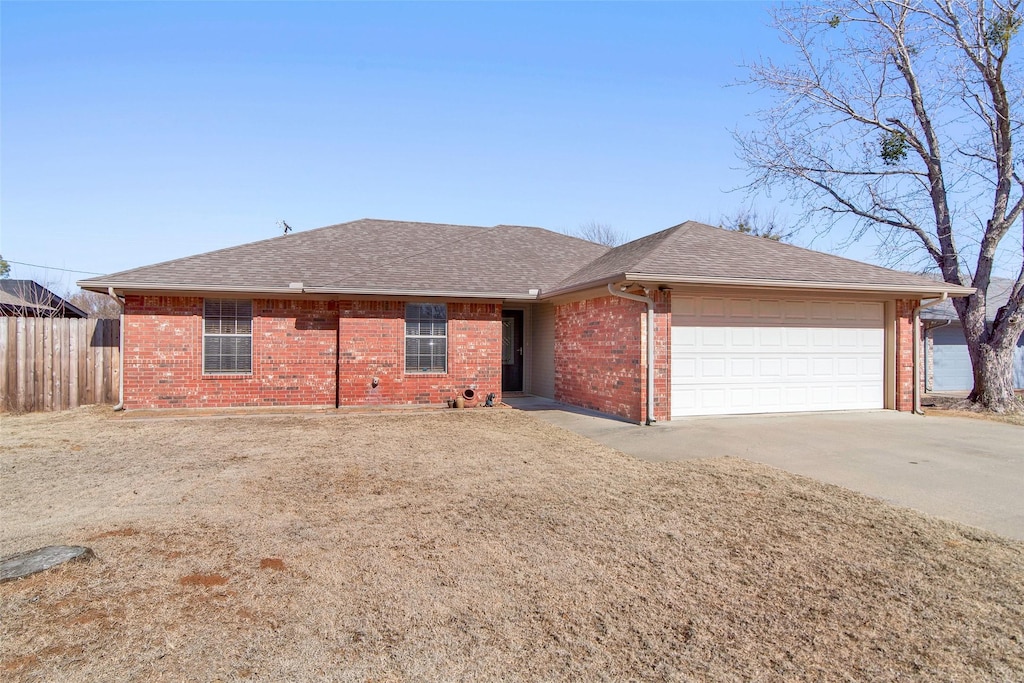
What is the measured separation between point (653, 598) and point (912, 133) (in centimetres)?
1602

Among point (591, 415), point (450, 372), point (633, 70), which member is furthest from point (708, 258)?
point (450, 372)

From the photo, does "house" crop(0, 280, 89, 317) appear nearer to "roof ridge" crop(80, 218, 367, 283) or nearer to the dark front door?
"roof ridge" crop(80, 218, 367, 283)

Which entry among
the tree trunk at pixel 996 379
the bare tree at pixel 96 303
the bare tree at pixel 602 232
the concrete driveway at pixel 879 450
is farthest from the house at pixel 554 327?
the bare tree at pixel 602 232

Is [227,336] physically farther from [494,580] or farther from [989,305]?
[989,305]

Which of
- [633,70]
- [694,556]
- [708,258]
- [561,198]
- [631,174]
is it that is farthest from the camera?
[561,198]

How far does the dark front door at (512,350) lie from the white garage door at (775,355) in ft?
19.8

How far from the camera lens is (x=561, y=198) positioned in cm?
2670

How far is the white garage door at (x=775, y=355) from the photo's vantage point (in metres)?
10.5

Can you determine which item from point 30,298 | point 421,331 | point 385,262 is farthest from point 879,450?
point 30,298

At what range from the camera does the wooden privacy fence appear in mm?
11703

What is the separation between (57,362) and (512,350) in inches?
408

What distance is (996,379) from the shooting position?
12930mm

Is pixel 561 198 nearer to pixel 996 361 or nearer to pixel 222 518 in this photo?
pixel 996 361

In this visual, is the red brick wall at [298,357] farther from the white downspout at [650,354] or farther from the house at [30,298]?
the house at [30,298]
